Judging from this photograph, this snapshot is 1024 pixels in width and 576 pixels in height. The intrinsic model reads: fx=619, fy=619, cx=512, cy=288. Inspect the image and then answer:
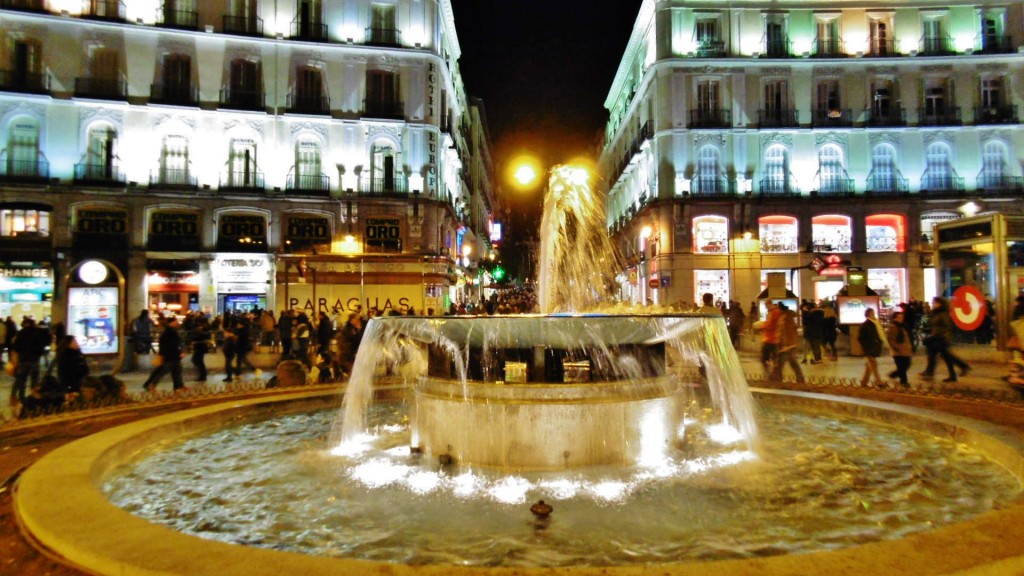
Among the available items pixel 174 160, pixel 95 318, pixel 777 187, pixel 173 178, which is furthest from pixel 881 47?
pixel 95 318

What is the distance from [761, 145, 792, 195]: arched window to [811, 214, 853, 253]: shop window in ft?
8.17

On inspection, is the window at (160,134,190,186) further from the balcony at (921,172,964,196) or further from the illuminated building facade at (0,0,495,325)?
the balcony at (921,172,964,196)

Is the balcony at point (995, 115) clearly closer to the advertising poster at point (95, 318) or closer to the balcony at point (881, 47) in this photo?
the balcony at point (881, 47)

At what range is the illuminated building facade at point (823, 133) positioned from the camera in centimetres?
3378

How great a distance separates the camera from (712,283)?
3388 centimetres

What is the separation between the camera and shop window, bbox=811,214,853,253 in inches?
1332

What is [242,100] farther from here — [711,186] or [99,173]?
[711,186]

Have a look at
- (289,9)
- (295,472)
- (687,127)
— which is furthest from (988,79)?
(295,472)

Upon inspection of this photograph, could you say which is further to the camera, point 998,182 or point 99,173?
point 998,182

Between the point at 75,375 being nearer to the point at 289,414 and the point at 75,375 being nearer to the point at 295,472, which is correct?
the point at 289,414

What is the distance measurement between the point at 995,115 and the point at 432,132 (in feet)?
102

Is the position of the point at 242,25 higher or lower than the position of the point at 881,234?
higher

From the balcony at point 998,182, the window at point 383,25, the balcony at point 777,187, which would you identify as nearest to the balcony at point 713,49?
the balcony at point 777,187

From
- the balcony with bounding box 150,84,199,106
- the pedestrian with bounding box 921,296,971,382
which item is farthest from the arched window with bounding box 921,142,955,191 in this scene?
the balcony with bounding box 150,84,199,106
